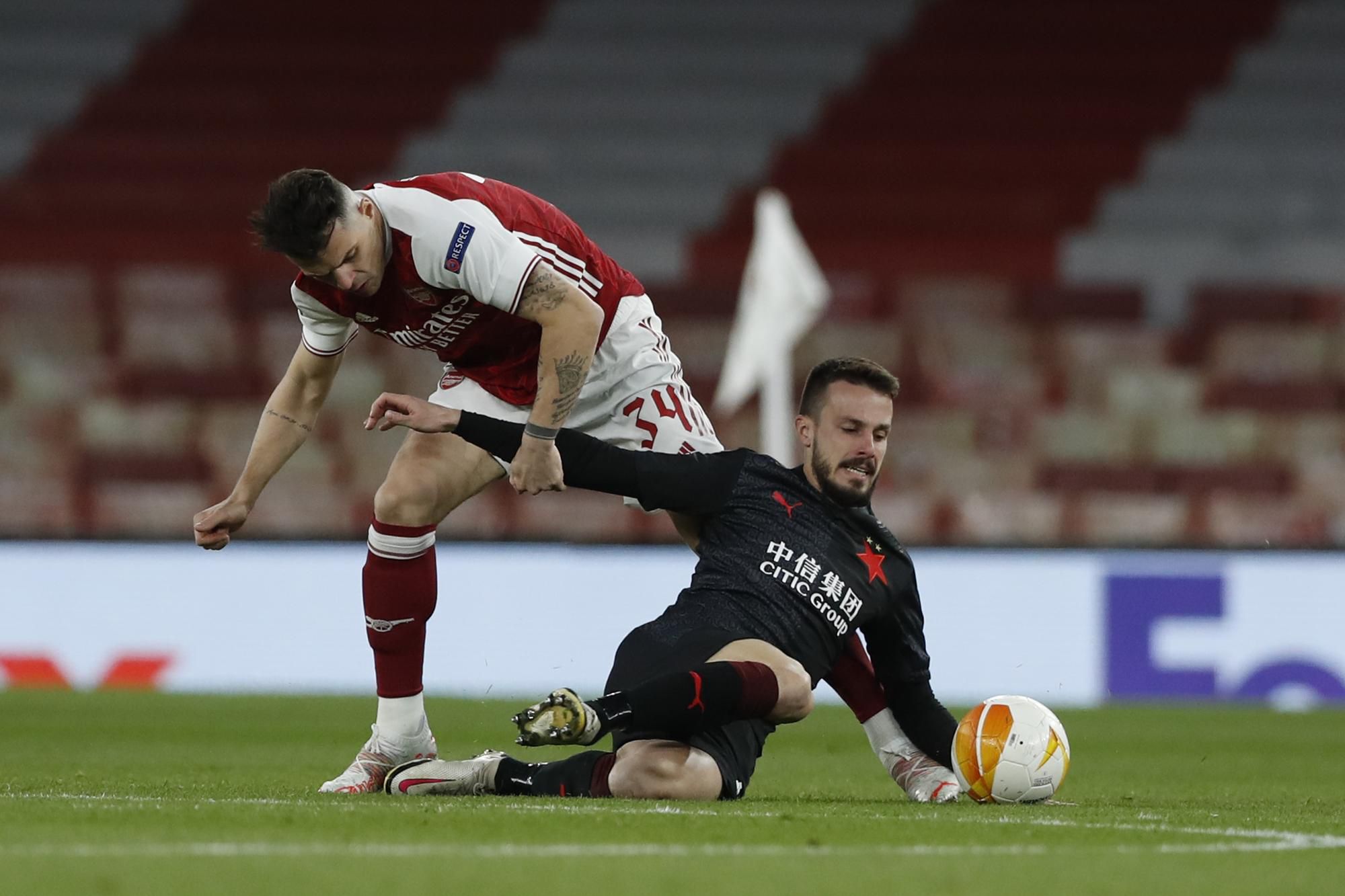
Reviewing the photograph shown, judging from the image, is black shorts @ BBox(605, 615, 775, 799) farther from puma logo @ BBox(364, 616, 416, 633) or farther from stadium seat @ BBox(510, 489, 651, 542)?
stadium seat @ BBox(510, 489, 651, 542)

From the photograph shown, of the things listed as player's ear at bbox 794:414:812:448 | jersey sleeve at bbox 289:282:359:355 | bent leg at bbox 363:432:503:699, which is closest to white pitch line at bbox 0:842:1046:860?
player's ear at bbox 794:414:812:448

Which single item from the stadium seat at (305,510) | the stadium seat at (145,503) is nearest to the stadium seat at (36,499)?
the stadium seat at (145,503)

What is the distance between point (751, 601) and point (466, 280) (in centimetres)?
106

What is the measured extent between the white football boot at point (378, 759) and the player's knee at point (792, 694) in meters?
1.03

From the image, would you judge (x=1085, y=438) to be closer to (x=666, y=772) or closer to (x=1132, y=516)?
(x=1132, y=516)

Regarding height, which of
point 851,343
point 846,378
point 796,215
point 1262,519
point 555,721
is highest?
point 796,215

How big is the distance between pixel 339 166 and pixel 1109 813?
12.4 metres

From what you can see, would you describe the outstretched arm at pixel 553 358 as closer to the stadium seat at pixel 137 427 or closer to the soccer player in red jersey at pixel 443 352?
the soccer player in red jersey at pixel 443 352

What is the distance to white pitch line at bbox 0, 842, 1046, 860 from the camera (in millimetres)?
3453

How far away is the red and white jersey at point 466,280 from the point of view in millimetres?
4781

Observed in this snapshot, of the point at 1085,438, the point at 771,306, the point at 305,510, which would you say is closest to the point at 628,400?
the point at 771,306

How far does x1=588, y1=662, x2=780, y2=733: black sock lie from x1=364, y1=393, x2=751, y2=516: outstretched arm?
55 centimetres

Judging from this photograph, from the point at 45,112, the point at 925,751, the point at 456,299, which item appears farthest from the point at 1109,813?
the point at 45,112

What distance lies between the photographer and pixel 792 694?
4730 millimetres
